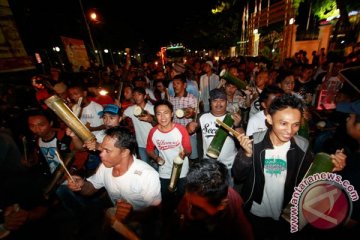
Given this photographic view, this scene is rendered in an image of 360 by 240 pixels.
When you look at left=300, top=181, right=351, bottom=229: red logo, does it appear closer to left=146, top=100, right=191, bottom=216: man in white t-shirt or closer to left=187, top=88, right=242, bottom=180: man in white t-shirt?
left=187, top=88, right=242, bottom=180: man in white t-shirt

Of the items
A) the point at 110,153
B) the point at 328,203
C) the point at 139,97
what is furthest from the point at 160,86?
the point at 328,203

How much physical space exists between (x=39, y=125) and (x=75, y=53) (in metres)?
12.3

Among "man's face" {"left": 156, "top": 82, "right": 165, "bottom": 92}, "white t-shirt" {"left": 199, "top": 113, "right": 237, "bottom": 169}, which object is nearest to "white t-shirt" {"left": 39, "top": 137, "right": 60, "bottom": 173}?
"white t-shirt" {"left": 199, "top": 113, "right": 237, "bottom": 169}

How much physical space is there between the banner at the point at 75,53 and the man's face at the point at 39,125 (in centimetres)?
1141

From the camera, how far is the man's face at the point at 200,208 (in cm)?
178

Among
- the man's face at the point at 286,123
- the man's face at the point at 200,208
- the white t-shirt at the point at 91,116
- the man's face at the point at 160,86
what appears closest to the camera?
the man's face at the point at 200,208

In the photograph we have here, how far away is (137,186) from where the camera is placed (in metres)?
2.66

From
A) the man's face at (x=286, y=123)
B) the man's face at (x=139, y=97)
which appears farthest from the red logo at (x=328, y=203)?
the man's face at (x=139, y=97)

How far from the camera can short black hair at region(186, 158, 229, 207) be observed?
1.83m

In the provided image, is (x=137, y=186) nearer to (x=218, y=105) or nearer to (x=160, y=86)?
(x=218, y=105)

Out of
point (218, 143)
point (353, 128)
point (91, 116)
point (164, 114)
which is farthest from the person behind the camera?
point (91, 116)

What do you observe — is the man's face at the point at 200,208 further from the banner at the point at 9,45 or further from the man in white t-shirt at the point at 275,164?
the banner at the point at 9,45

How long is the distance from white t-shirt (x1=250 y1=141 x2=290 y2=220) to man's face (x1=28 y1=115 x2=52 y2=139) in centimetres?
365

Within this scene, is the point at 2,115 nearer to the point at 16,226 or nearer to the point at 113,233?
the point at 16,226
